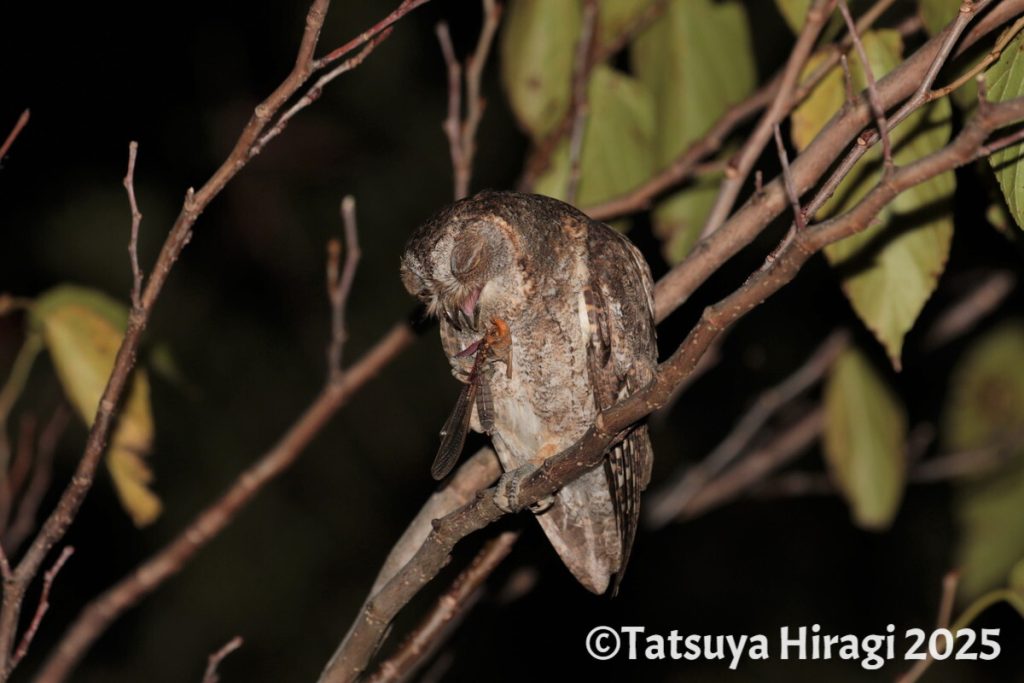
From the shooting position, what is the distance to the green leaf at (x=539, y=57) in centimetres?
331

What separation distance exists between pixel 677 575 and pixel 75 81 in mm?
4591

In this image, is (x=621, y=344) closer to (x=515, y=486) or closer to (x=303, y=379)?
(x=515, y=486)

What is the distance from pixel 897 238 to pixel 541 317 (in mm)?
871

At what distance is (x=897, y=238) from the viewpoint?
2625 mm

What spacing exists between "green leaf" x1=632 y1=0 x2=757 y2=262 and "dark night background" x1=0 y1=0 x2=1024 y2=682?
218 centimetres

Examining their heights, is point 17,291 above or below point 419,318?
above

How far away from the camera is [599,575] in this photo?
3096mm

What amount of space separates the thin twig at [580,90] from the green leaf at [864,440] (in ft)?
4.04

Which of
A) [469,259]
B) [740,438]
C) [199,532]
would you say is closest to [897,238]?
[469,259]

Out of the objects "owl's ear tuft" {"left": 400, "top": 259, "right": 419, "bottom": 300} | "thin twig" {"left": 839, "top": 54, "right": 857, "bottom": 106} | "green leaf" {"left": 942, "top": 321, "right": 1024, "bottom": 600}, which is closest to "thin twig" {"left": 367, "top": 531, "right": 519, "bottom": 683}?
"owl's ear tuft" {"left": 400, "top": 259, "right": 419, "bottom": 300}

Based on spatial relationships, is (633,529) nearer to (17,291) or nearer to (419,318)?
(419,318)

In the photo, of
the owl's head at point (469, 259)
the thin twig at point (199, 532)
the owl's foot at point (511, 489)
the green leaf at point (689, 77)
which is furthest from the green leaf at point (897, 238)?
the thin twig at point (199, 532)

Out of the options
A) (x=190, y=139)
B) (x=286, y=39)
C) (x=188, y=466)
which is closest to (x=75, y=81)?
(x=190, y=139)

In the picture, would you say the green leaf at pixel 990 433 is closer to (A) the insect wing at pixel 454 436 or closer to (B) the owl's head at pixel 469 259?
(B) the owl's head at pixel 469 259
